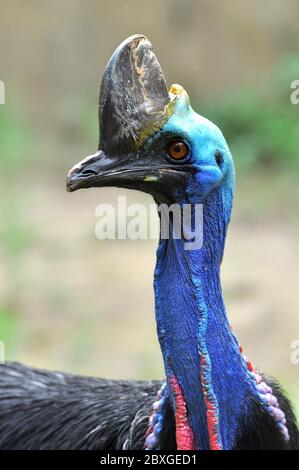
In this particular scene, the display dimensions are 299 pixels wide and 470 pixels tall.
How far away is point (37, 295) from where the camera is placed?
568cm

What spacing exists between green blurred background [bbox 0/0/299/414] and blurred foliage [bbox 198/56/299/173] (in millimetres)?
11

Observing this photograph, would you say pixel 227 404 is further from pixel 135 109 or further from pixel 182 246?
pixel 135 109

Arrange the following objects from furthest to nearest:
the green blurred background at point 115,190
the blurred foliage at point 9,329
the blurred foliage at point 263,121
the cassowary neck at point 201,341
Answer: the blurred foliage at point 263,121, the green blurred background at point 115,190, the blurred foliage at point 9,329, the cassowary neck at point 201,341

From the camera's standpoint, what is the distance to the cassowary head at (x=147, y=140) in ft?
7.97

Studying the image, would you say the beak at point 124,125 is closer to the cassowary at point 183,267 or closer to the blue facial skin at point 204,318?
the cassowary at point 183,267

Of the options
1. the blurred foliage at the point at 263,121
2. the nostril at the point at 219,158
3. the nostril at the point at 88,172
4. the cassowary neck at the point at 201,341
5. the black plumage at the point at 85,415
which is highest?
the blurred foliage at the point at 263,121

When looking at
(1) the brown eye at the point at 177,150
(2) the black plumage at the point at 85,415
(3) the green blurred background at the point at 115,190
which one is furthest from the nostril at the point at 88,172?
(3) the green blurred background at the point at 115,190

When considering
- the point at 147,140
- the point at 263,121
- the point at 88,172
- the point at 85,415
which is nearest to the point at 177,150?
the point at 147,140


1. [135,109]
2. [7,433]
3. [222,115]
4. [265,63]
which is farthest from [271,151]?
[135,109]

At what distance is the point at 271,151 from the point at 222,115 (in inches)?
23.6

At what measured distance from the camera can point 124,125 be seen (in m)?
2.42

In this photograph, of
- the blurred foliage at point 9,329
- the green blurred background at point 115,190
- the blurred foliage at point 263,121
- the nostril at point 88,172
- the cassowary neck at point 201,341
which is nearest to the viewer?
the nostril at point 88,172

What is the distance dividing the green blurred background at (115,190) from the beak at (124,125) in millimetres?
2171

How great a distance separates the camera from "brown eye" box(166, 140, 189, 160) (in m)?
2.45
